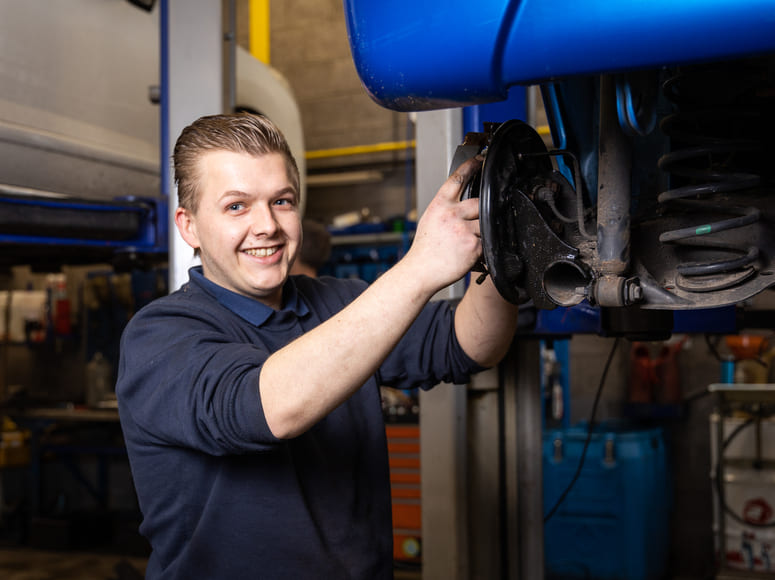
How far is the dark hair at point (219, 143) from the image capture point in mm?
1168

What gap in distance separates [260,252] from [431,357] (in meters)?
0.38

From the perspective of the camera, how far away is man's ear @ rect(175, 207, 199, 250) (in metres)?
1.25

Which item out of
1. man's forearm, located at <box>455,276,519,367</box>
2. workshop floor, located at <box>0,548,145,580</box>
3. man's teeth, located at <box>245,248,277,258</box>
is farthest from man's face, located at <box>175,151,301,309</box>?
workshop floor, located at <box>0,548,145,580</box>

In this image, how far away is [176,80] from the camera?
2.03 metres

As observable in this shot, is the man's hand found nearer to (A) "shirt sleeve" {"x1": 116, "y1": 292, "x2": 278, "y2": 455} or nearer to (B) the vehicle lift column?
(A) "shirt sleeve" {"x1": 116, "y1": 292, "x2": 278, "y2": 455}

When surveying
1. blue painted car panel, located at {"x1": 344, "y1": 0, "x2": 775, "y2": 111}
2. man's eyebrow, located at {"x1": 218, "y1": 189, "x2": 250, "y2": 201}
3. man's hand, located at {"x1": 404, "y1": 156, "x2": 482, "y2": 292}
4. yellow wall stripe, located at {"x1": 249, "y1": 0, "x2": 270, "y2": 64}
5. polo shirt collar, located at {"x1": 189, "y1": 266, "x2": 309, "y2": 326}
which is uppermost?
yellow wall stripe, located at {"x1": 249, "y1": 0, "x2": 270, "y2": 64}

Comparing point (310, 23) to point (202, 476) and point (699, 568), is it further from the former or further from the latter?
point (202, 476)

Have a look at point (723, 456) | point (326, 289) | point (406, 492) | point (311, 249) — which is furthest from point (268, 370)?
point (723, 456)

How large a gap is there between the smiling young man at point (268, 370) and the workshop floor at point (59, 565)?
116 inches

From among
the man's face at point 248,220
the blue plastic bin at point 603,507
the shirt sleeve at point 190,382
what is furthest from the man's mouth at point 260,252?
the blue plastic bin at point 603,507

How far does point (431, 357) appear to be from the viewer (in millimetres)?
1357

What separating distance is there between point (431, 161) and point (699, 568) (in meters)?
3.88

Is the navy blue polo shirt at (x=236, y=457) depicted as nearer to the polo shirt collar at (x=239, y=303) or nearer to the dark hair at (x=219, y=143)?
the polo shirt collar at (x=239, y=303)

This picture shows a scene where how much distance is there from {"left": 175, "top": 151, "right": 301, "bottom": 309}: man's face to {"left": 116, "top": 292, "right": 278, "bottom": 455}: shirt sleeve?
0.28 ft
